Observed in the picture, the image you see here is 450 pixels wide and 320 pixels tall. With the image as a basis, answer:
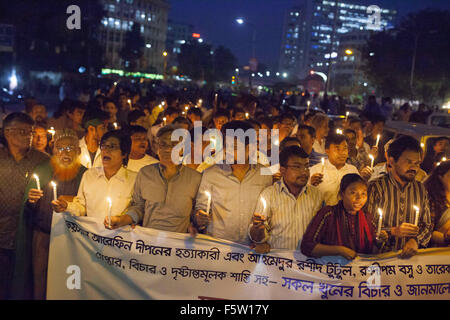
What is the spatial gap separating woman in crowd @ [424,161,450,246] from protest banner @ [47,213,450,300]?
0.20 meters

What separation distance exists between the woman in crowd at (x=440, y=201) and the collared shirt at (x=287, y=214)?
108cm

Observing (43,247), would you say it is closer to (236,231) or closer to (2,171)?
(2,171)

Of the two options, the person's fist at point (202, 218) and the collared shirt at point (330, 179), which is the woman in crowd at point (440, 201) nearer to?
the collared shirt at point (330, 179)

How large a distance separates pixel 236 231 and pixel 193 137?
7.51ft

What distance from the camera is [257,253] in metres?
4.17

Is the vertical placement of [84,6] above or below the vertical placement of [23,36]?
above

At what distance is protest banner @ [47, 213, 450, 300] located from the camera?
4105 mm

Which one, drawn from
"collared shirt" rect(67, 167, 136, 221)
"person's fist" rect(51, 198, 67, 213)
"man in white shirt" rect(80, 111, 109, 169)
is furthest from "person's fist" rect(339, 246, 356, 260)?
"man in white shirt" rect(80, 111, 109, 169)

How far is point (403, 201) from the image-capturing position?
13.9ft

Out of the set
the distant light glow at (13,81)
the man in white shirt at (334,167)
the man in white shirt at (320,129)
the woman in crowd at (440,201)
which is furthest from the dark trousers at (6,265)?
the distant light glow at (13,81)

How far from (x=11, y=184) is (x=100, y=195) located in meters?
0.81

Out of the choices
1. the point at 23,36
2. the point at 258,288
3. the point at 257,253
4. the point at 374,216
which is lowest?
the point at 258,288
